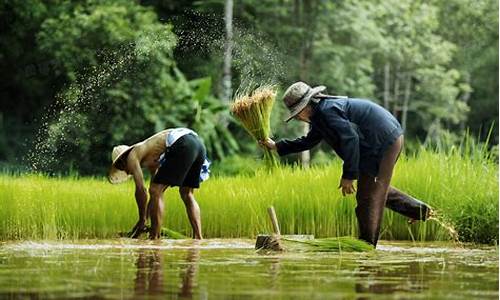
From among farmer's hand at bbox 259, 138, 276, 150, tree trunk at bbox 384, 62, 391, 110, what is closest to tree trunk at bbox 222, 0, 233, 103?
tree trunk at bbox 384, 62, 391, 110

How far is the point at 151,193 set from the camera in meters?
10.8

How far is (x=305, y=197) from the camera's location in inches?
443

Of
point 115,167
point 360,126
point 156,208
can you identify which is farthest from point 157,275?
point 115,167

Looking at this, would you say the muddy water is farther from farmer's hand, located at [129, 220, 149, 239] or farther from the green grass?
farmer's hand, located at [129, 220, 149, 239]

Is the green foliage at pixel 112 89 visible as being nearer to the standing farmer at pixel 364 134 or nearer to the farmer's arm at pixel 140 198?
the farmer's arm at pixel 140 198

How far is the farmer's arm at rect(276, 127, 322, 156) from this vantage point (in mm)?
9320

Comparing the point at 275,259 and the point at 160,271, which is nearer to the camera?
the point at 160,271

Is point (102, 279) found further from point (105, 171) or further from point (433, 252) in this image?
point (105, 171)

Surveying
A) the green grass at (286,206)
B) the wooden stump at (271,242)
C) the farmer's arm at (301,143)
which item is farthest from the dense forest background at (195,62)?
the wooden stump at (271,242)

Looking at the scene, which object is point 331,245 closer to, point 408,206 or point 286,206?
point 408,206

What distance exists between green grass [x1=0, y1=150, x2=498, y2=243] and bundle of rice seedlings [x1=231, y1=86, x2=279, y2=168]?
133 cm

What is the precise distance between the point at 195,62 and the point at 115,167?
16795 mm

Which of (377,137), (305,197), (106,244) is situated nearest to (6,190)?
(106,244)

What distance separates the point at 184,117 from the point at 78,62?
241 cm
